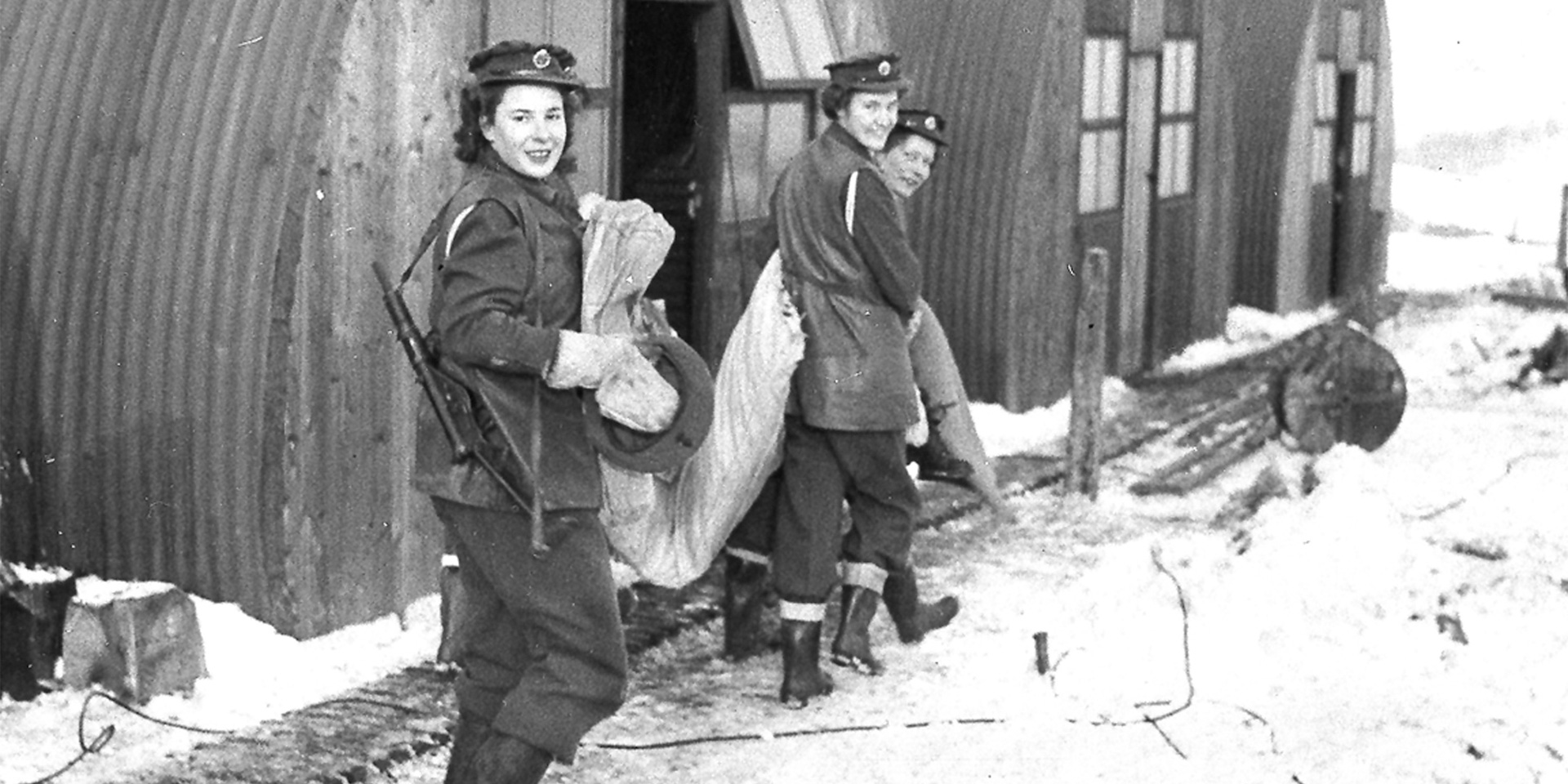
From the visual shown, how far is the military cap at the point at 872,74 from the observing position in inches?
285

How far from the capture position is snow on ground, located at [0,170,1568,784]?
6812 millimetres

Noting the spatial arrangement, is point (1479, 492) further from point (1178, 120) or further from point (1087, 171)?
point (1178, 120)

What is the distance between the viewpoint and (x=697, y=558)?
22.4ft

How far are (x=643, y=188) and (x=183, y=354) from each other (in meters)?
3.82

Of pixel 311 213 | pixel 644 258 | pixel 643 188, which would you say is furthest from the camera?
pixel 643 188

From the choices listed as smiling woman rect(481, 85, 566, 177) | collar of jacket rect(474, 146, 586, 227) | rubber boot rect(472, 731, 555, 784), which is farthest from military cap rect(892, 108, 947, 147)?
rubber boot rect(472, 731, 555, 784)

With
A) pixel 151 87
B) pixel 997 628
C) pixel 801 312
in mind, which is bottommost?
pixel 997 628

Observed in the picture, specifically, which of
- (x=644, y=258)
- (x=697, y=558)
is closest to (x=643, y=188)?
(x=697, y=558)

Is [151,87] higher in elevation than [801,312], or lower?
higher

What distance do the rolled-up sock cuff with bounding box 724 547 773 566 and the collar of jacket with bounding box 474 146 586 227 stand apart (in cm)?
241

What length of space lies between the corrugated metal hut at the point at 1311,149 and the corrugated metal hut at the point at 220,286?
1028 cm

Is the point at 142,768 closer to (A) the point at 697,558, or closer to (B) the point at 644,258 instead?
(A) the point at 697,558

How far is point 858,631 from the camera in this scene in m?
7.75

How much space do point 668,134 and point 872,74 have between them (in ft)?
14.7
